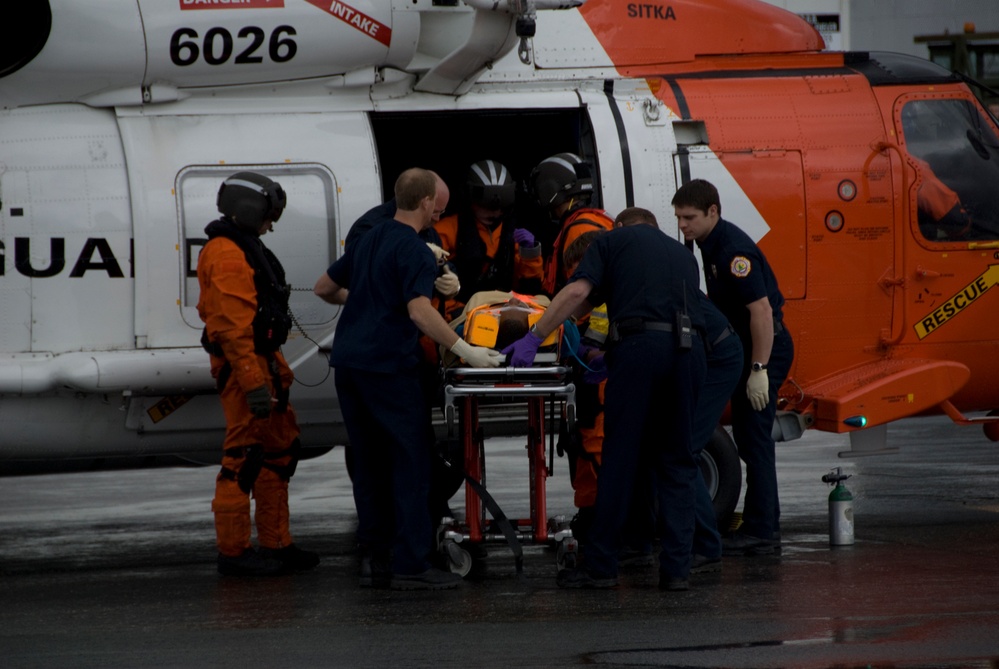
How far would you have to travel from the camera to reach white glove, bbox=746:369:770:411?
24.5 feet

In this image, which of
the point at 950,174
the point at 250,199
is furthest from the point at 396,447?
the point at 950,174

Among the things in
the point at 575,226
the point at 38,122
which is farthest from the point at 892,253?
the point at 38,122

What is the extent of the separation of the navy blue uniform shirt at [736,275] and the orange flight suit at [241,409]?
2355 mm

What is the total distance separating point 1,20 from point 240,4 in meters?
1.31

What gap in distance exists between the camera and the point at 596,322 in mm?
7168

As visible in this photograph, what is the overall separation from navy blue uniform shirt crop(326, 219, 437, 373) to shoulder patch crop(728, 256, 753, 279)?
1685mm

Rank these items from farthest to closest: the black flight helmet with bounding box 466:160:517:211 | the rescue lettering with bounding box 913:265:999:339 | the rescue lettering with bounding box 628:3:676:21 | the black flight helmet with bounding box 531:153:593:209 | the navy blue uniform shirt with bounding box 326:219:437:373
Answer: the rescue lettering with bounding box 628:3:676:21 → the rescue lettering with bounding box 913:265:999:339 → the black flight helmet with bounding box 466:160:517:211 → the black flight helmet with bounding box 531:153:593:209 → the navy blue uniform shirt with bounding box 326:219:437:373

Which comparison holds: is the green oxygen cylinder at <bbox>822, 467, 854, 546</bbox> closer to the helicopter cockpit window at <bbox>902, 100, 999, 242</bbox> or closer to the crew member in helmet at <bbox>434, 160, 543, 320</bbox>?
the helicopter cockpit window at <bbox>902, 100, 999, 242</bbox>

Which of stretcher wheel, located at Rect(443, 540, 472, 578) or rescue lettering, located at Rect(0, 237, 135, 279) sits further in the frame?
rescue lettering, located at Rect(0, 237, 135, 279)

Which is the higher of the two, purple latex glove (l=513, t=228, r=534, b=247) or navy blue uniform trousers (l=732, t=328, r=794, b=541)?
purple latex glove (l=513, t=228, r=534, b=247)

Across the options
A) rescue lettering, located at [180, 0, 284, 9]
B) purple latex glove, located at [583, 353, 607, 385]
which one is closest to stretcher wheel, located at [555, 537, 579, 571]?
purple latex glove, located at [583, 353, 607, 385]

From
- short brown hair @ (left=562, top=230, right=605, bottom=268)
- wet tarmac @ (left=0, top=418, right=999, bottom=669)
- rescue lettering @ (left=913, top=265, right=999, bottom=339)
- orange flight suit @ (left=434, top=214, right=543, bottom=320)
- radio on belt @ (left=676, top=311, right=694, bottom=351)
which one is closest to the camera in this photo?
wet tarmac @ (left=0, top=418, right=999, bottom=669)

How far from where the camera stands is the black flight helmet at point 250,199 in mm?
7312

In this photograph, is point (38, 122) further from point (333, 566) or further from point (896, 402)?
point (896, 402)
